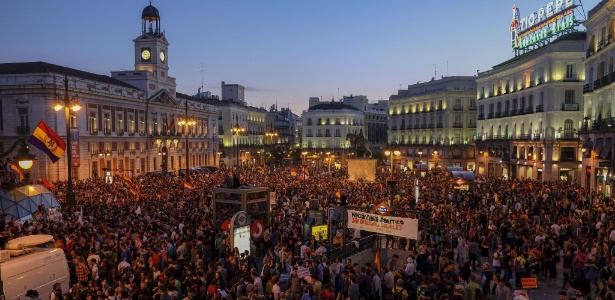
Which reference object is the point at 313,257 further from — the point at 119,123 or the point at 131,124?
the point at 131,124

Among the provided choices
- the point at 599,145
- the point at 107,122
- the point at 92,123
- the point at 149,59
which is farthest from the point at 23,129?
the point at 599,145

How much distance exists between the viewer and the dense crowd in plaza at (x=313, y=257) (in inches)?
496

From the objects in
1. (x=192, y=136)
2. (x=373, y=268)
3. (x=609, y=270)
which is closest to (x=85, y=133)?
(x=192, y=136)

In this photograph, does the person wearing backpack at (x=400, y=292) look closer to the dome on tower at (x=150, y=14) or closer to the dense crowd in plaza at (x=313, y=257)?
the dense crowd in plaza at (x=313, y=257)

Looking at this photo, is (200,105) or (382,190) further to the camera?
(200,105)

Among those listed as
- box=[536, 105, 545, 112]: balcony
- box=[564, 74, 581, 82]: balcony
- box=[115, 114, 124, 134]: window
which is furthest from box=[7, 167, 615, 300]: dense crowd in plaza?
box=[115, 114, 124, 134]: window

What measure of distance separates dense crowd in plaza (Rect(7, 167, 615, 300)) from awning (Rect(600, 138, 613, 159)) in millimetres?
8505

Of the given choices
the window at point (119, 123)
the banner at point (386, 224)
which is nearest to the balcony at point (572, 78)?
the banner at point (386, 224)

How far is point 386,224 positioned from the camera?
697 inches

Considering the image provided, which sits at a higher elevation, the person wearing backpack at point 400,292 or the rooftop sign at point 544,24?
the rooftop sign at point 544,24

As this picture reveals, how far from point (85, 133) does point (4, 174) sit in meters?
30.0

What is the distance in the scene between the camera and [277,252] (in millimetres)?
17625

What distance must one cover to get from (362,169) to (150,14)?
4458cm

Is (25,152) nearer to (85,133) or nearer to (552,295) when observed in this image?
(552,295)
